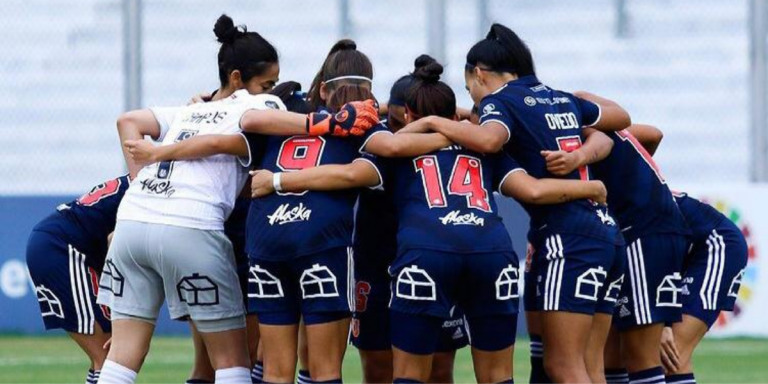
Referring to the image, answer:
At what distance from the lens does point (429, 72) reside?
7.11m

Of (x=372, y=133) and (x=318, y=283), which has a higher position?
(x=372, y=133)

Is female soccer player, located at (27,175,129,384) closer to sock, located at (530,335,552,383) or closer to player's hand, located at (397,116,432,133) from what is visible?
player's hand, located at (397,116,432,133)

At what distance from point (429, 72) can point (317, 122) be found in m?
0.62

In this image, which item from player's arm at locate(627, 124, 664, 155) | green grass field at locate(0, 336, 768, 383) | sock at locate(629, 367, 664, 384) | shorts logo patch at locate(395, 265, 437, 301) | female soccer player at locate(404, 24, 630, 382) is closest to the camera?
shorts logo patch at locate(395, 265, 437, 301)

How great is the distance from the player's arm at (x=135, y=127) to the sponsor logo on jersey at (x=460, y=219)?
157 cm

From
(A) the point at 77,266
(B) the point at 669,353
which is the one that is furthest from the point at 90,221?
(B) the point at 669,353

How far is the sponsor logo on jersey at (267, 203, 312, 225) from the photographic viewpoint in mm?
6879

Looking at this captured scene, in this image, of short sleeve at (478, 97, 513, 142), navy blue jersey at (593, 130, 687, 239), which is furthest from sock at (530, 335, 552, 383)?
short sleeve at (478, 97, 513, 142)

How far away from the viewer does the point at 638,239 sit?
24.6ft

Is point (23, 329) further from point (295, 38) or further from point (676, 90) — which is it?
point (676, 90)

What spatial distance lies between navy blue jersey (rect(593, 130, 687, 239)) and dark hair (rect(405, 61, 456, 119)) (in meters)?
0.90

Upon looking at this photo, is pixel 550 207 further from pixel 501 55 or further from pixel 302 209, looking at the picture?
pixel 302 209

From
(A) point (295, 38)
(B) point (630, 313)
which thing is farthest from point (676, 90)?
(B) point (630, 313)

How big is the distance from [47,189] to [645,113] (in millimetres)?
5749
